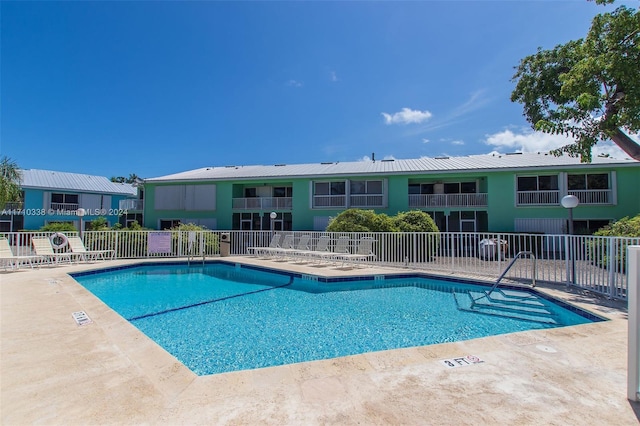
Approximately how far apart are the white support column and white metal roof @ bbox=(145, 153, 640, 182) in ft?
58.8

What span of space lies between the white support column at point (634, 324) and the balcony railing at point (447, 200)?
18990 millimetres

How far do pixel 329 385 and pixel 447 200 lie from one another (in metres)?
19.8

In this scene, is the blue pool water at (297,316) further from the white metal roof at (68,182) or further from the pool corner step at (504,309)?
the white metal roof at (68,182)

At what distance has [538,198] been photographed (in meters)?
19.2

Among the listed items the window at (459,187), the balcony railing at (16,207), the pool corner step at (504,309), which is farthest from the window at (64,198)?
the pool corner step at (504,309)

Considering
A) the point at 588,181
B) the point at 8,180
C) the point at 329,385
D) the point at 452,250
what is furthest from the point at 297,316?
the point at 8,180

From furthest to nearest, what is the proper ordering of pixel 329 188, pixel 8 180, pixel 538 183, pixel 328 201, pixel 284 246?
pixel 329 188 < pixel 328 201 < pixel 538 183 < pixel 8 180 < pixel 284 246

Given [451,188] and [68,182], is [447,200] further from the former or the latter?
[68,182]

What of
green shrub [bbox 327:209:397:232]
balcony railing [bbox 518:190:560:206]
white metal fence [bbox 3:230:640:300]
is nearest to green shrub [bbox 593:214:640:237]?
white metal fence [bbox 3:230:640:300]

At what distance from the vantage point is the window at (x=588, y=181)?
1900 cm

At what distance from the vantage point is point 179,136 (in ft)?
82.2

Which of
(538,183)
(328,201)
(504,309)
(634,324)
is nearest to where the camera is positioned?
(634,324)

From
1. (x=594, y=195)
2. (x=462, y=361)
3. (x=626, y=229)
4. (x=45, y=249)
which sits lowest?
(x=462, y=361)

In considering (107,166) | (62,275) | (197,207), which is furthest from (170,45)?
(107,166)
